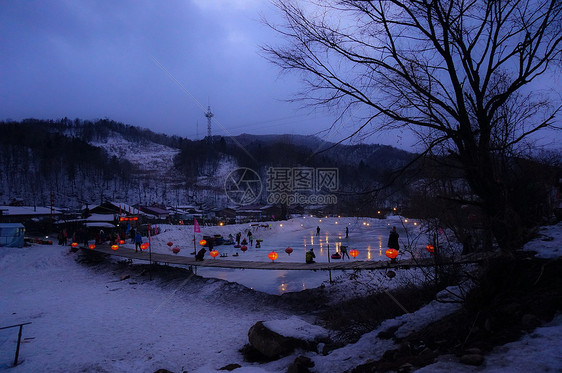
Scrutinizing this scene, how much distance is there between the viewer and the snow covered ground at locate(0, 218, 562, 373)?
4.63m

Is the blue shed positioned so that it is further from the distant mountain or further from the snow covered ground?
the distant mountain

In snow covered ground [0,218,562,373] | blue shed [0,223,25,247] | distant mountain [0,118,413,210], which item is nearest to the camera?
snow covered ground [0,218,562,373]

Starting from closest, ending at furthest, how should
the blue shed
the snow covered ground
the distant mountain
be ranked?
the snow covered ground < the blue shed < the distant mountain

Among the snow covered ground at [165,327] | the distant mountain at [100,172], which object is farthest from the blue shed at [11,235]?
the distant mountain at [100,172]

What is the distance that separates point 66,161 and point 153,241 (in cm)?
10022

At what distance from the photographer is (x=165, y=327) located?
11.1 metres

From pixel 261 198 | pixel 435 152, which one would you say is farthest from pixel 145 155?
pixel 435 152

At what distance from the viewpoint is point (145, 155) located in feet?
538

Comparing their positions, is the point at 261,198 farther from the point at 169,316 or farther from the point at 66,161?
the point at 169,316

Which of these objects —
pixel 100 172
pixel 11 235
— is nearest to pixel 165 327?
pixel 11 235

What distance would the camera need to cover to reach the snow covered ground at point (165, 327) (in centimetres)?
463

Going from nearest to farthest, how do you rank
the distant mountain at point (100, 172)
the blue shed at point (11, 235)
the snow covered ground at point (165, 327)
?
the snow covered ground at point (165, 327) < the blue shed at point (11, 235) < the distant mountain at point (100, 172)

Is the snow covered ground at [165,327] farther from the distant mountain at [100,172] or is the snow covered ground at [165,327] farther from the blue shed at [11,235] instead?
the distant mountain at [100,172]

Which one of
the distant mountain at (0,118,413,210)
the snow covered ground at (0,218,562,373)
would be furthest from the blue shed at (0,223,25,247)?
the distant mountain at (0,118,413,210)
